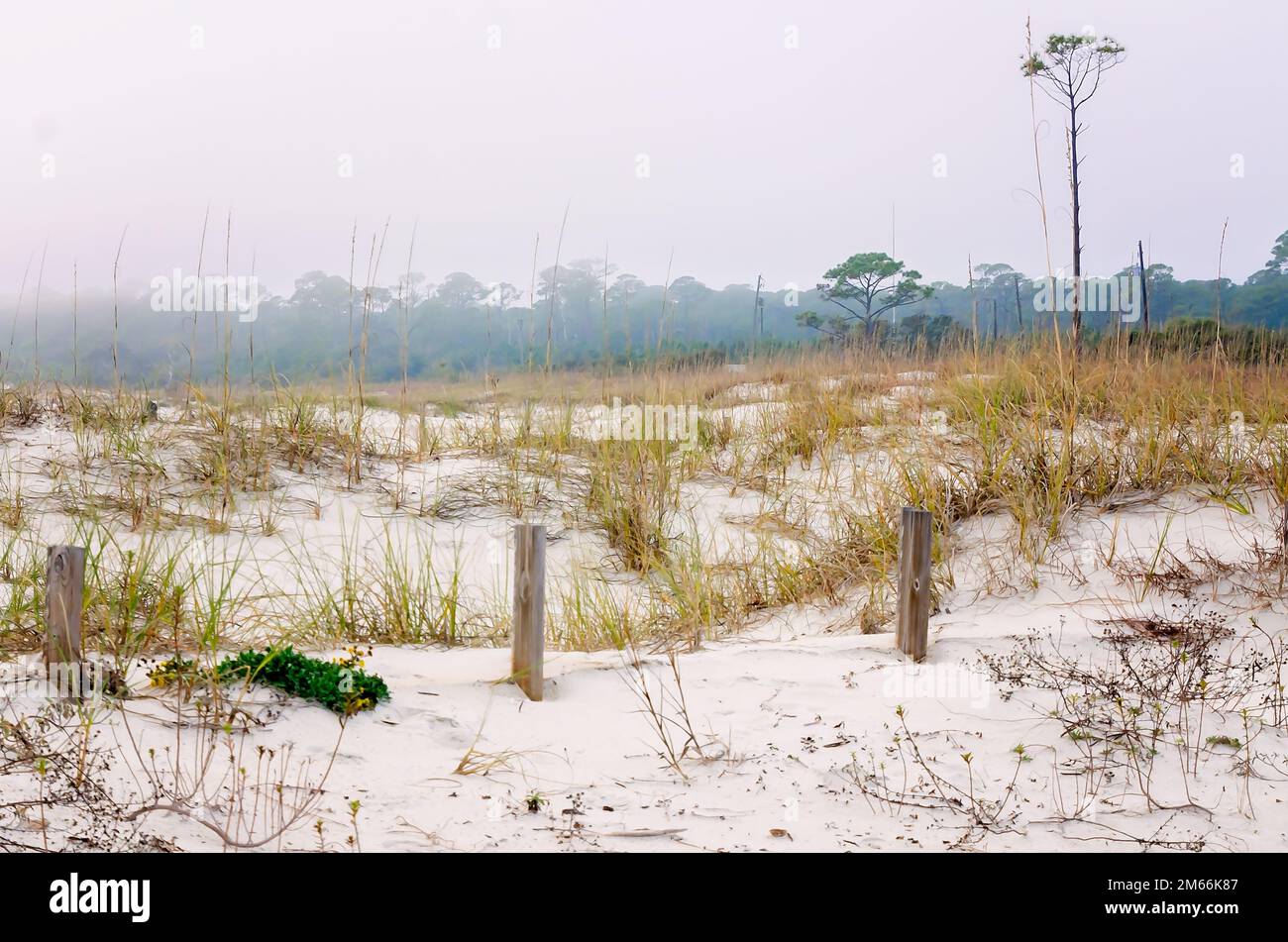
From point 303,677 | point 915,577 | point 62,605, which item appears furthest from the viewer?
point 915,577

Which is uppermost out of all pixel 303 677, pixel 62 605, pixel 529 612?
pixel 62 605

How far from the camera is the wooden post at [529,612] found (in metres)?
3.27

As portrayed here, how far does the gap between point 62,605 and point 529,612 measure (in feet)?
5.04

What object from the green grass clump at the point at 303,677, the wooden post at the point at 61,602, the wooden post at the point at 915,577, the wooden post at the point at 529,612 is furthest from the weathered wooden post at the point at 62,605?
the wooden post at the point at 915,577

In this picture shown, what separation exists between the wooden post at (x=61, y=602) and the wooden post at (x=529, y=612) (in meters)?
1.44

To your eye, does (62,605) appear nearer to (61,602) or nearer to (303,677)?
(61,602)

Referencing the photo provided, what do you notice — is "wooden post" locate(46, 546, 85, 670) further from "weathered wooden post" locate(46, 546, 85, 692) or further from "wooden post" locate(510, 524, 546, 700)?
"wooden post" locate(510, 524, 546, 700)

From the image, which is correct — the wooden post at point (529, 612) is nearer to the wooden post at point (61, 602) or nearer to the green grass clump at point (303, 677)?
the green grass clump at point (303, 677)

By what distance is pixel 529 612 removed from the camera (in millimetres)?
3291

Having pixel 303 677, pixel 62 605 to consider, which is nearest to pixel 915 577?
pixel 303 677

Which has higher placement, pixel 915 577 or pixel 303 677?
pixel 915 577

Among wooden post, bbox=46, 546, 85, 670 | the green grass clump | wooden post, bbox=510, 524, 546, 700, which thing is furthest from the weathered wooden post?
wooden post, bbox=510, 524, 546, 700

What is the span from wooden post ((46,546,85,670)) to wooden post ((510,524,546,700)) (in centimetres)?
144
